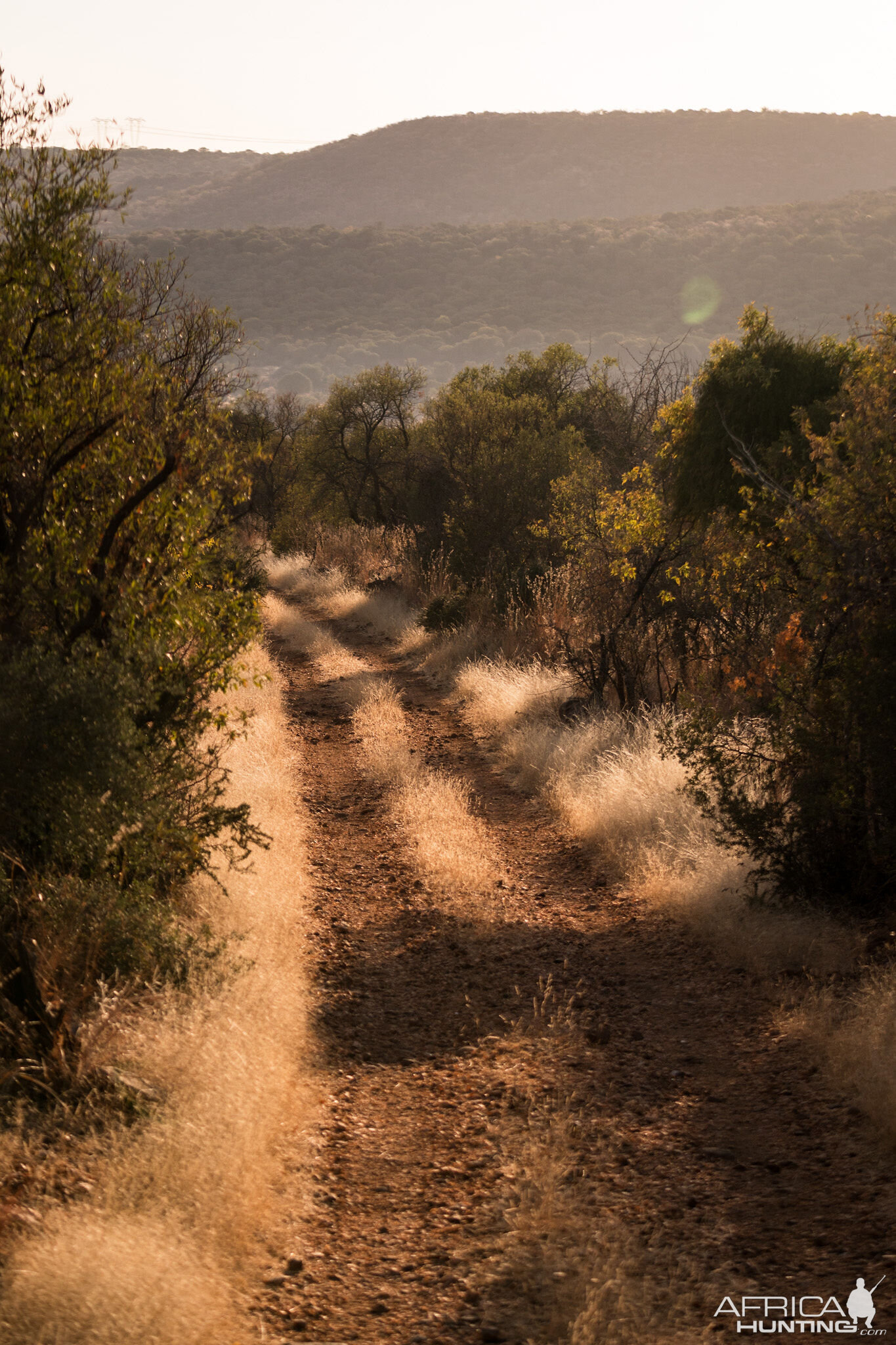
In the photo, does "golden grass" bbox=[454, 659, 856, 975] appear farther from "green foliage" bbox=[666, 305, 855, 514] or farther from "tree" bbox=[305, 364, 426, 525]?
"tree" bbox=[305, 364, 426, 525]

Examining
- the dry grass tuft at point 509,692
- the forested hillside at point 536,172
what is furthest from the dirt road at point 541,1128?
the forested hillside at point 536,172

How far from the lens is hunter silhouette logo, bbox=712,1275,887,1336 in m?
2.91

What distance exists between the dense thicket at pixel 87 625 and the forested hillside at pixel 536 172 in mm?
153421

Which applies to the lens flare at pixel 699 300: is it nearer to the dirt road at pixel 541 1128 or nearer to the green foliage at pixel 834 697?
the green foliage at pixel 834 697

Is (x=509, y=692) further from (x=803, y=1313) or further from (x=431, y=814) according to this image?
(x=803, y=1313)

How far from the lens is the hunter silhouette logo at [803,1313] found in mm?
2910

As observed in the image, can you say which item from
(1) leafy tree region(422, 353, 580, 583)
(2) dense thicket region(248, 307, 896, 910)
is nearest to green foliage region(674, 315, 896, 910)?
(2) dense thicket region(248, 307, 896, 910)

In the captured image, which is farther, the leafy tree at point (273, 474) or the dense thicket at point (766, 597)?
the leafy tree at point (273, 474)

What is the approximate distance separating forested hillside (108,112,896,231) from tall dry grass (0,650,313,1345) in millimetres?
155953

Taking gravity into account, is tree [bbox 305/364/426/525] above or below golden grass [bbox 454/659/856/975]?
above

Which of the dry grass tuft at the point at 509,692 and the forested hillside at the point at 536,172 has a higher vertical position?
the forested hillside at the point at 536,172

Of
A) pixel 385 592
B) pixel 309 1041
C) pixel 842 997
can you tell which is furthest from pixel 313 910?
pixel 385 592

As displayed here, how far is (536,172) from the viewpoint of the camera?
516 ft

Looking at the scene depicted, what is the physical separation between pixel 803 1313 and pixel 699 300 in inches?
4470
